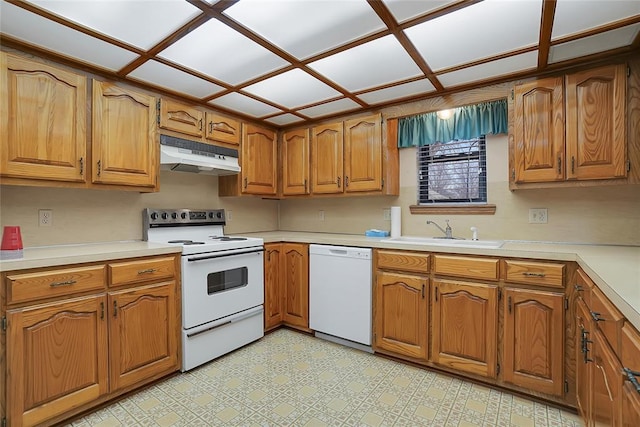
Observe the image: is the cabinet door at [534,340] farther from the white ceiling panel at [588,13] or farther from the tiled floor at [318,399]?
the white ceiling panel at [588,13]

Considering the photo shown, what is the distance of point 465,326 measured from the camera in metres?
2.20

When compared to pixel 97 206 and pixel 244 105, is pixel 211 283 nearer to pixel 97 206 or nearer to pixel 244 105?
pixel 97 206

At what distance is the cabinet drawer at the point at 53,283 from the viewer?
1612 mm

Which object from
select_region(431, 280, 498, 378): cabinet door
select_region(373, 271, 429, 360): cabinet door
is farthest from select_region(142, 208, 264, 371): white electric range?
select_region(431, 280, 498, 378): cabinet door

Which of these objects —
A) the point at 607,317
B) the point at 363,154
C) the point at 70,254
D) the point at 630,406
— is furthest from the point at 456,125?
the point at 70,254

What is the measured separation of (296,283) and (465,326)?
1.55 m

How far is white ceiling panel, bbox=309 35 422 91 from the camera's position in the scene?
1964mm

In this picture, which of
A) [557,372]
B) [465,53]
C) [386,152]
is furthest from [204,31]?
[557,372]

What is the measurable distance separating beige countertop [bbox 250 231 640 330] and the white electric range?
42cm

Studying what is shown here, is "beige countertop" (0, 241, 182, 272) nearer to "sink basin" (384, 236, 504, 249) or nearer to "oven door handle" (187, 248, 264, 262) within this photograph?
"oven door handle" (187, 248, 264, 262)

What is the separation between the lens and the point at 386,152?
2971 millimetres

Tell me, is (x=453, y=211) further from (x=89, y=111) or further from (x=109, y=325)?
(x=89, y=111)

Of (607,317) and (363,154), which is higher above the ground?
(363,154)

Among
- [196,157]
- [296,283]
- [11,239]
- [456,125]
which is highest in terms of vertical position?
[456,125]
